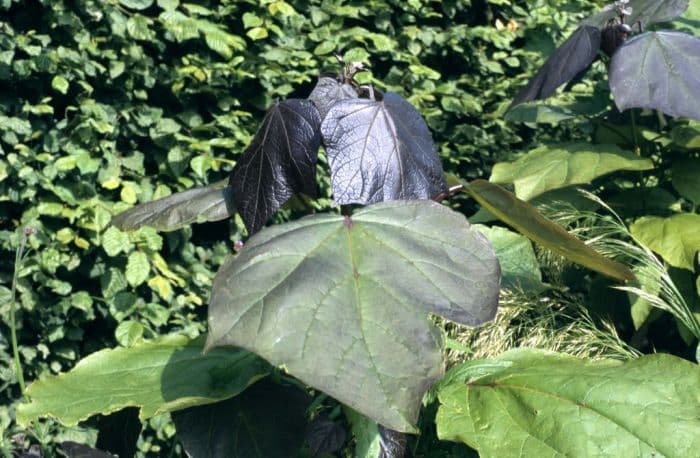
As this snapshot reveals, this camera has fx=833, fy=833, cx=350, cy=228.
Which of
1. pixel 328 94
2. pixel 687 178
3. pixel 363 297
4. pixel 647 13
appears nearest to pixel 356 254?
pixel 363 297

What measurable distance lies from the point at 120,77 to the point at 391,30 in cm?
135

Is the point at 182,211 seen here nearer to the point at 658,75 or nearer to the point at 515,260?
the point at 515,260

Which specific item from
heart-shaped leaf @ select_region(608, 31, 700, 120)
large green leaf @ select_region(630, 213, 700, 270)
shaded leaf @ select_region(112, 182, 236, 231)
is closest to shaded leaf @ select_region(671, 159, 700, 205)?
large green leaf @ select_region(630, 213, 700, 270)

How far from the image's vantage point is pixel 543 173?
2266 millimetres

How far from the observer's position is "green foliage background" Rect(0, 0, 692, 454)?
2.79 meters

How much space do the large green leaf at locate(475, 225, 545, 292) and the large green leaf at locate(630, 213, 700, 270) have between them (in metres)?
0.40

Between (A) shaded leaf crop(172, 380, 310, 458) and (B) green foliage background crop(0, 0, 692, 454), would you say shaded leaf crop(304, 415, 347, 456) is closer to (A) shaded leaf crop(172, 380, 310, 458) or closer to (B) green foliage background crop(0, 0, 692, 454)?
(A) shaded leaf crop(172, 380, 310, 458)

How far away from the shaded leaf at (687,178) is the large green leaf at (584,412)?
1.22 meters

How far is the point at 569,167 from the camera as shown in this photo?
2230 millimetres

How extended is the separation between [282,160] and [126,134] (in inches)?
79.6

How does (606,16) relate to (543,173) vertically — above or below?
above

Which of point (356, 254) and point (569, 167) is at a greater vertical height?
point (356, 254)

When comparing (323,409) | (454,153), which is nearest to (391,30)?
(454,153)

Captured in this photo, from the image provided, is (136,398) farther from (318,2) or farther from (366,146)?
(318,2)
